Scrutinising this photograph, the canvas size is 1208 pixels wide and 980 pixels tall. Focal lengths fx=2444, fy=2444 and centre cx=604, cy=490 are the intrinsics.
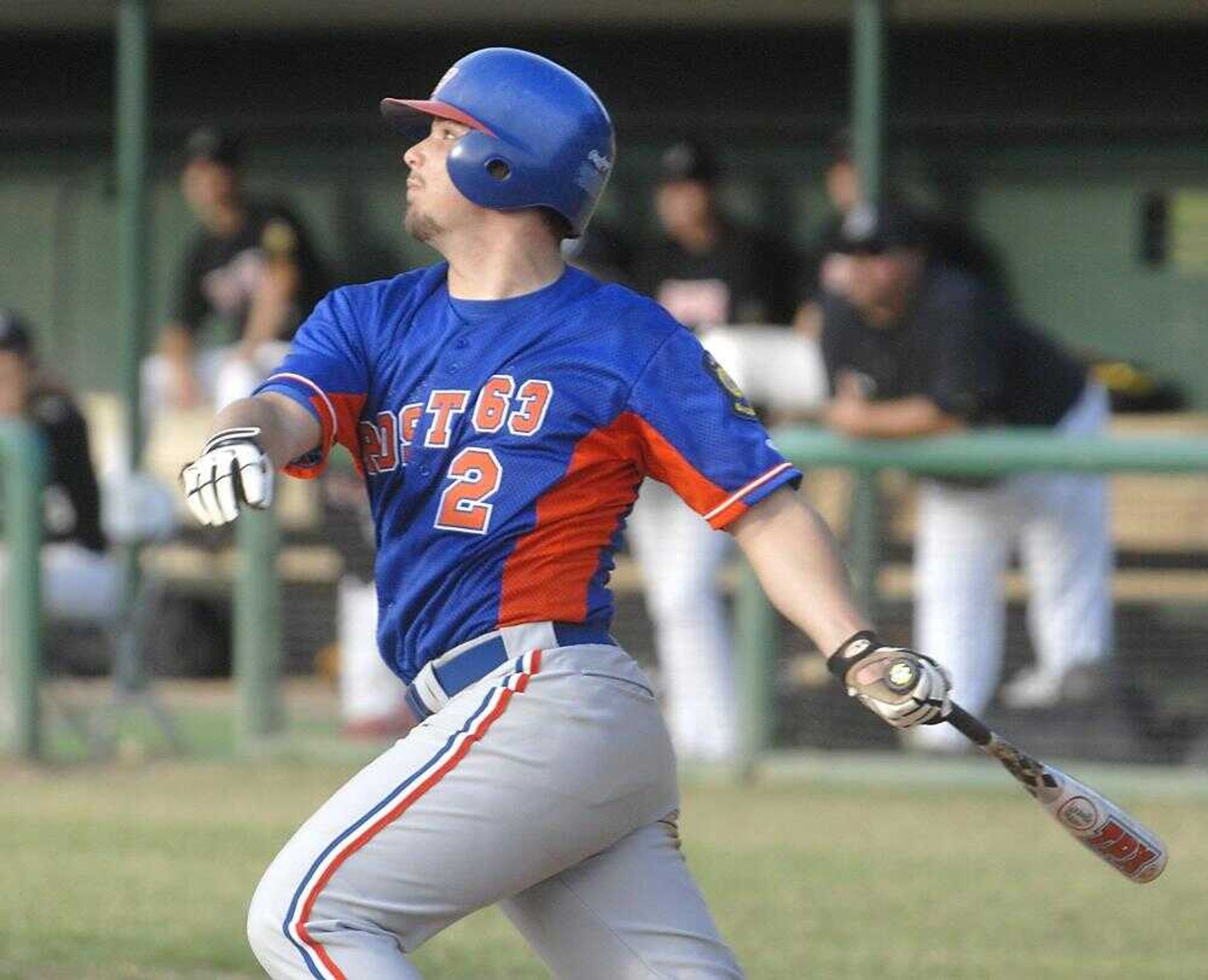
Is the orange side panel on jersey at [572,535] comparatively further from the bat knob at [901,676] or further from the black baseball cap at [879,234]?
the black baseball cap at [879,234]

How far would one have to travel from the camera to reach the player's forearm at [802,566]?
342 centimetres

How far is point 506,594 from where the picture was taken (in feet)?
11.4

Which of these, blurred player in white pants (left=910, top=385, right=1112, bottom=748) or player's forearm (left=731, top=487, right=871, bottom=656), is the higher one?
player's forearm (left=731, top=487, right=871, bottom=656)

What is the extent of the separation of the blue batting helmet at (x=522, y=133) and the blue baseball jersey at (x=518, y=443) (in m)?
0.16

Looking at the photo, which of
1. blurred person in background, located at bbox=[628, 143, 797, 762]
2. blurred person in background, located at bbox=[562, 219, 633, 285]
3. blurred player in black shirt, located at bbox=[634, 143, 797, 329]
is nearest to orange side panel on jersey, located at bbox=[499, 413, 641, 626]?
blurred person in background, located at bbox=[628, 143, 797, 762]

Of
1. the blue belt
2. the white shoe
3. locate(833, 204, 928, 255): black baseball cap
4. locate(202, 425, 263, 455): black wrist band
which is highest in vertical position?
locate(833, 204, 928, 255): black baseball cap

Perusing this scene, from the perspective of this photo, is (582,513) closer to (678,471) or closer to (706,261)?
(678,471)

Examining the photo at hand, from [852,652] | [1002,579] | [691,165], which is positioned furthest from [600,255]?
[852,652]

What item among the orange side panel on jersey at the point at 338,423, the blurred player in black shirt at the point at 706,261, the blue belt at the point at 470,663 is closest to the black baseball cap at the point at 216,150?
the blurred player in black shirt at the point at 706,261

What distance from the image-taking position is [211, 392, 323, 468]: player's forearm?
335cm

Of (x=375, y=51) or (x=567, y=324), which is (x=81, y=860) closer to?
(x=567, y=324)

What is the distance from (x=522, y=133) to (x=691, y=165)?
616cm

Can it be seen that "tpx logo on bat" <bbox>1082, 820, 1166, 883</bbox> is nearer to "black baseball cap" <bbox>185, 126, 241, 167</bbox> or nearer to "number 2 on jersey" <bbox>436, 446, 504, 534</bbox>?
"number 2 on jersey" <bbox>436, 446, 504, 534</bbox>

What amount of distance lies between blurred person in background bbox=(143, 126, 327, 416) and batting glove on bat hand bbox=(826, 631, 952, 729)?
6830 millimetres
